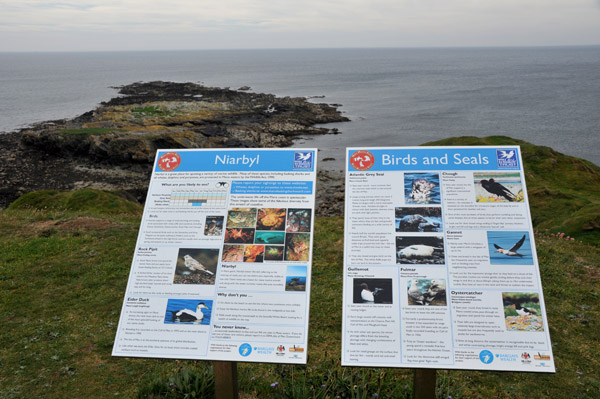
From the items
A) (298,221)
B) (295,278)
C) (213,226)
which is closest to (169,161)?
(213,226)

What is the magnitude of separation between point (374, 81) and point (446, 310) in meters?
134

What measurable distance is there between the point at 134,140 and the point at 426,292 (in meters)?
39.4

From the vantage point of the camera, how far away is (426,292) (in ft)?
14.4

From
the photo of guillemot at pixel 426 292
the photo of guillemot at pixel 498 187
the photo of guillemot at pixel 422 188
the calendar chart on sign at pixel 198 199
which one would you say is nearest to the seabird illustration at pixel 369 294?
the photo of guillemot at pixel 426 292

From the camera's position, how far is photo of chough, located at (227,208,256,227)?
4934 mm

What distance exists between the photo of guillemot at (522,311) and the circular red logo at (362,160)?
1.94 metres

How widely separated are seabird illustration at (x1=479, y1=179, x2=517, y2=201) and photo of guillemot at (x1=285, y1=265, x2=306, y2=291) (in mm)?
2162

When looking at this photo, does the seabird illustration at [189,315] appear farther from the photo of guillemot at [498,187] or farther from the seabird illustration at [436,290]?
the photo of guillemot at [498,187]

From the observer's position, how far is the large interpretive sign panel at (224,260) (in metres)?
4.41

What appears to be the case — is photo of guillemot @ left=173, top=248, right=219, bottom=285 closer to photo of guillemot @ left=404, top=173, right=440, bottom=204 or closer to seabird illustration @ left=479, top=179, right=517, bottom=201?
photo of guillemot @ left=404, top=173, right=440, bottom=204

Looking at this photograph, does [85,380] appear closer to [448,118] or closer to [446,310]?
[446,310]

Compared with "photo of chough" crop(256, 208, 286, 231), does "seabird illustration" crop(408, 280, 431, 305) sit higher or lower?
lower

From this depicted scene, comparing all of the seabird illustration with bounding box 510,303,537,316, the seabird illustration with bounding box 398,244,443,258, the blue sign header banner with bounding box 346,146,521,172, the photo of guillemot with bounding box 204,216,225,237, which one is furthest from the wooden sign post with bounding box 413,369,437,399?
the photo of guillemot with bounding box 204,216,225,237

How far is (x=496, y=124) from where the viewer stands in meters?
62.6
